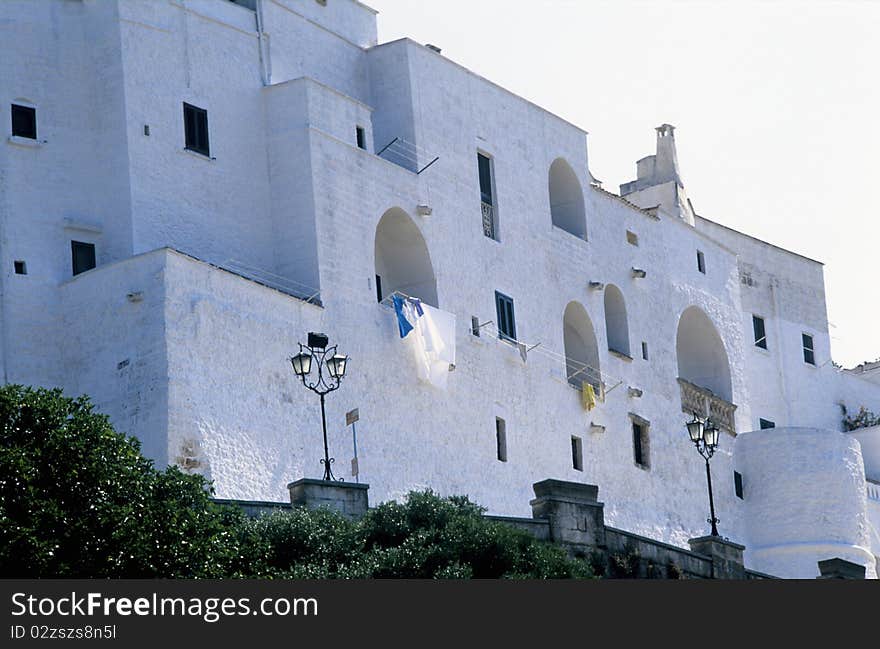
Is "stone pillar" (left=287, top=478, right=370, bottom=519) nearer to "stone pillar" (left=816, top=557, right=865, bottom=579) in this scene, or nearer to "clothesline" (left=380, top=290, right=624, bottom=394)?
"clothesline" (left=380, top=290, right=624, bottom=394)

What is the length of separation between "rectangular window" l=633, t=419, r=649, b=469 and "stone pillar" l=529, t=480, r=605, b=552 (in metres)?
11.7

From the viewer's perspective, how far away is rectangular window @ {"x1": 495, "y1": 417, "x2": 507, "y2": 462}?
43356 mm

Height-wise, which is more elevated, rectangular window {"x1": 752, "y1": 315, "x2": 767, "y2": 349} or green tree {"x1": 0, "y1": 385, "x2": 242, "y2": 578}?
rectangular window {"x1": 752, "y1": 315, "x2": 767, "y2": 349}

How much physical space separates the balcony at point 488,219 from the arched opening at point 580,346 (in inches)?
122

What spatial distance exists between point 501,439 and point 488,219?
4.82 m

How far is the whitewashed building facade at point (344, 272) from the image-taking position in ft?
122

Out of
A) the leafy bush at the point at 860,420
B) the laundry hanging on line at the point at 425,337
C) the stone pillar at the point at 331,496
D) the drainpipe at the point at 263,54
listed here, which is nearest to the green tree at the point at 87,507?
the stone pillar at the point at 331,496

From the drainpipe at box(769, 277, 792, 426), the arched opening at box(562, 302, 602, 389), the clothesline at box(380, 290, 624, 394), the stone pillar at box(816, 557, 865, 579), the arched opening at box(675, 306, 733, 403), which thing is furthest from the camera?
the drainpipe at box(769, 277, 792, 426)

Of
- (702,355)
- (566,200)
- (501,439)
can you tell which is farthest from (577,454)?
(702,355)

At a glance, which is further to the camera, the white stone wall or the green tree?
the white stone wall

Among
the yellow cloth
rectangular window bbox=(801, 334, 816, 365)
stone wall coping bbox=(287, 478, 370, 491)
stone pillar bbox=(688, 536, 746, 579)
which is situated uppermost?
rectangular window bbox=(801, 334, 816, 365)

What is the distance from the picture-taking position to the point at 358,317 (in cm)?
4059

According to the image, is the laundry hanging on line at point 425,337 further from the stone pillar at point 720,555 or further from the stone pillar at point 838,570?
the stone pillar at point 838,570

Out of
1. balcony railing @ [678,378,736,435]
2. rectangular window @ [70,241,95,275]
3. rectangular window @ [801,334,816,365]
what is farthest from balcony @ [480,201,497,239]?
rectangular window @ [801,334,816,365]
